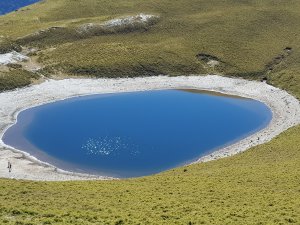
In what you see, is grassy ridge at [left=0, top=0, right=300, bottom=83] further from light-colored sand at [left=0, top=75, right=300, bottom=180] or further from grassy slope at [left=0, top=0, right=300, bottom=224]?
light-colored sand at [left=0, top=75, right=300, bottom=180]

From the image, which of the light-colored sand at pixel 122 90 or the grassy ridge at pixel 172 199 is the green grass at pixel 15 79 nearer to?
the light-colored sand at pixel 122 90

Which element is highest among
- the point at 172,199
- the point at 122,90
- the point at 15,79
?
the point at 172,199

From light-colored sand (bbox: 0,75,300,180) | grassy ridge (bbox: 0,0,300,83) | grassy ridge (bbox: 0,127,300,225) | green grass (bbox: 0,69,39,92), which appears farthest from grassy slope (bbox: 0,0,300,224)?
green grass (bbox: 0,69,39,92)

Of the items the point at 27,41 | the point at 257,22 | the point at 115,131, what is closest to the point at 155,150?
the point at 115,131

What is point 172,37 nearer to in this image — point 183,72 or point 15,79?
point 183,72

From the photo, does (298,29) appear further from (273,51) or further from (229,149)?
(229,149)

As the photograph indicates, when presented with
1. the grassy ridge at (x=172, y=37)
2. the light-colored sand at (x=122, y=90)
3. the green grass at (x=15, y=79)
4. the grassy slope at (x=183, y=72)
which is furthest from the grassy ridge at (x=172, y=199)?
the grassy ridge at (x=172, y=37)

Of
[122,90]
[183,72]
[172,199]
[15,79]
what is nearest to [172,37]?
[183,72]

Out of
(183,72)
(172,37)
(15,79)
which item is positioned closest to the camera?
(15,79)
